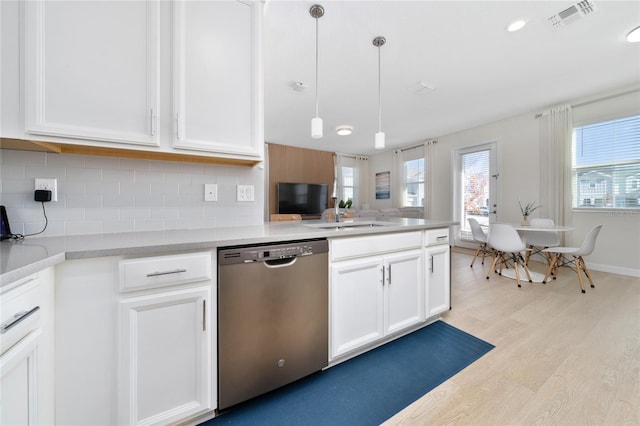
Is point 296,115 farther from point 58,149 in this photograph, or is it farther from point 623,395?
point 623,395

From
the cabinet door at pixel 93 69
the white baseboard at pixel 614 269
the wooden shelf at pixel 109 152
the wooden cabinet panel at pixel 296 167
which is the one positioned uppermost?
the wooden cabinet panel at pixel 296 167

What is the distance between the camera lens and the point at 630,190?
3.23m

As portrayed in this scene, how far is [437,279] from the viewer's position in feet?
6.46

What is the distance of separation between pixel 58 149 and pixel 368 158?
7.48m

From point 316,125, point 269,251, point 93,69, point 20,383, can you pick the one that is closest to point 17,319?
point 20,383

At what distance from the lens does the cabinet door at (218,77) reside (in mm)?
1271

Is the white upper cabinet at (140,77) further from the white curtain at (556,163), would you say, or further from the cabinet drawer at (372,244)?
the white curtain at (556,163)

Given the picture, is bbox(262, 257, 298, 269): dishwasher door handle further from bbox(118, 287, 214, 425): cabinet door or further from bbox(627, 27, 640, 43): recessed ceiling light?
bbox(627, 27, 640, 43): recessed ceiling light

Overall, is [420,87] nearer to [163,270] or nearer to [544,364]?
[544,364]

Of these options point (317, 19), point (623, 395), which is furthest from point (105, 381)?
point (317, 19)

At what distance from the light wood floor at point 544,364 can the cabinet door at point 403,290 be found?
434mm

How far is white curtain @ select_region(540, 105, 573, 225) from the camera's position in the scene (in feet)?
12.0

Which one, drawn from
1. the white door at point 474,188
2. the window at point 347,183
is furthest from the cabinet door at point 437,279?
the window at point 347,183

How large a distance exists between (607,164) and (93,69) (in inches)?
223
